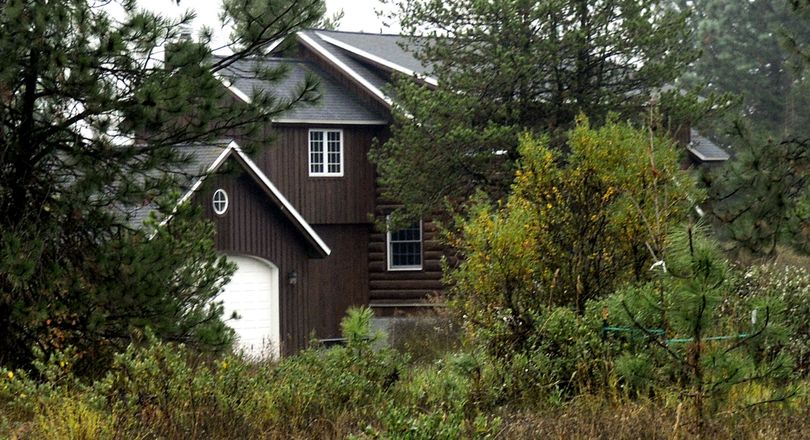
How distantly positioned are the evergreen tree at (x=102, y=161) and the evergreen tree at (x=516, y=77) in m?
15.9

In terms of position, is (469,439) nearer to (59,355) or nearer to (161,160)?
(59,355)

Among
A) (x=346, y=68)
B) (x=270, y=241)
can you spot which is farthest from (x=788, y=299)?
(x=346, y=68)

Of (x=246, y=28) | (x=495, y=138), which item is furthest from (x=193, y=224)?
(x=495, y=138)

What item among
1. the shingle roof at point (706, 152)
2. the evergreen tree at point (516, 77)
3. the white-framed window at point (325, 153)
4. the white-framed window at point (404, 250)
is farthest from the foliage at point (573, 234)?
the shingle roof at point (706, 152)

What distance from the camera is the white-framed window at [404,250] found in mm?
39312

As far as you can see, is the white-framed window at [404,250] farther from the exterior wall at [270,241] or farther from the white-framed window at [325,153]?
the exterior wall at [270,241]

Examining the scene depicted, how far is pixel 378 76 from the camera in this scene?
39.6m

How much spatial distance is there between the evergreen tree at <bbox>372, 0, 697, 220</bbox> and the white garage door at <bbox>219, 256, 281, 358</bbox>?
4642mm

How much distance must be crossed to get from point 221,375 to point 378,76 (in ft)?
95.8

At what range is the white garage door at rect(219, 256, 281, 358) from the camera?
3369 cm

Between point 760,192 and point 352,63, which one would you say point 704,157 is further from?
point 760,192

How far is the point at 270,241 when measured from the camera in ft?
111

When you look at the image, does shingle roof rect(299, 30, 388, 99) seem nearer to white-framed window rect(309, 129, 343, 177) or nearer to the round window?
white-framed window rect(309, 129, 343, 177)

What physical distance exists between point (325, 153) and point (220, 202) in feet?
20.6
